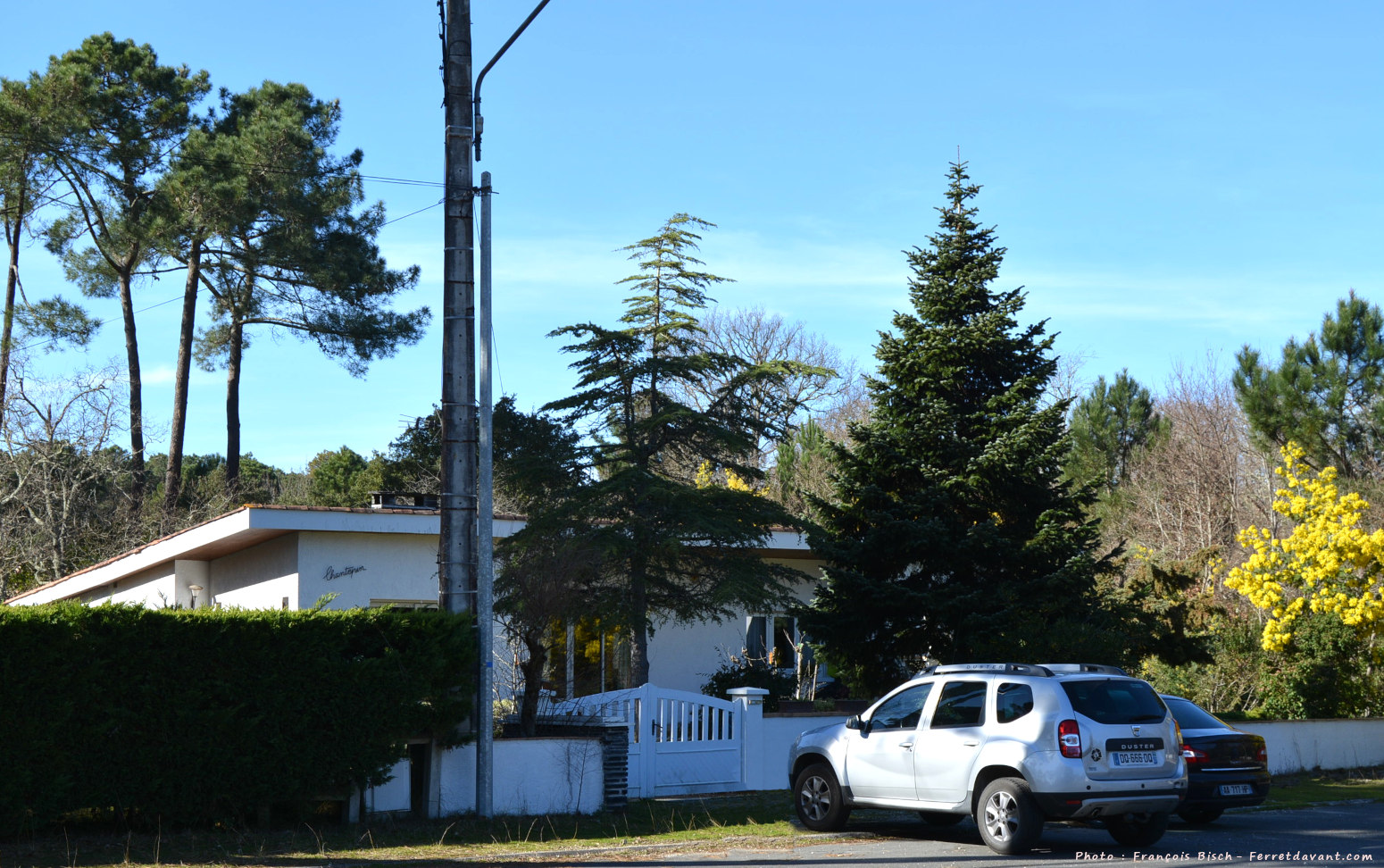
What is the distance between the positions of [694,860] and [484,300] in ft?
20.8

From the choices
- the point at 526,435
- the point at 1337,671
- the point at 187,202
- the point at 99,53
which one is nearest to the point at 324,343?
the point at 187,202

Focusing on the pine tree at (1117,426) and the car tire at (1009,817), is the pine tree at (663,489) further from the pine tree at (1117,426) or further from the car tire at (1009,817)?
the pine tree at (1117,426)

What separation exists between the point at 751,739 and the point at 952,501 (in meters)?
6.11

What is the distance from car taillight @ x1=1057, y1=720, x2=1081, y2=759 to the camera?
10719 millimetres

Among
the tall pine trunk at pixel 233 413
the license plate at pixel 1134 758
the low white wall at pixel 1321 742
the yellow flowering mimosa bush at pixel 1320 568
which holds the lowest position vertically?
the low white wall at pixel 1321 742

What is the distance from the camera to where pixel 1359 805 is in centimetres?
1543

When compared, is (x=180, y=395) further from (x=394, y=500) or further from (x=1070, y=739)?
(x=1070, y=739)

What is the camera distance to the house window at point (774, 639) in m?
23.0

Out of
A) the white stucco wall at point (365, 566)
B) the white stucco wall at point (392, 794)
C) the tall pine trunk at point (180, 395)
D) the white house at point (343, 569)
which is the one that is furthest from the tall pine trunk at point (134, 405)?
the white stucco wall at point (392, 794)

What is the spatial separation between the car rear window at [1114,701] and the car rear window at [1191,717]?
3206 millimetres

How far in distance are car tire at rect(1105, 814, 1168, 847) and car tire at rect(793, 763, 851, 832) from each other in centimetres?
253

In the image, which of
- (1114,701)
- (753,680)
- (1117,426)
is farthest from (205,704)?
(1117,426)

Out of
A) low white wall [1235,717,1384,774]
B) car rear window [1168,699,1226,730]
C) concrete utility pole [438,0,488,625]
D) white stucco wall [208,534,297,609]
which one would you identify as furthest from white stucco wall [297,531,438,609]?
low white wall [1235,717,1384,774]

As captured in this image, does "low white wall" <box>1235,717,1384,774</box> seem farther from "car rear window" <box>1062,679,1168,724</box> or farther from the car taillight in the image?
the car taillight
